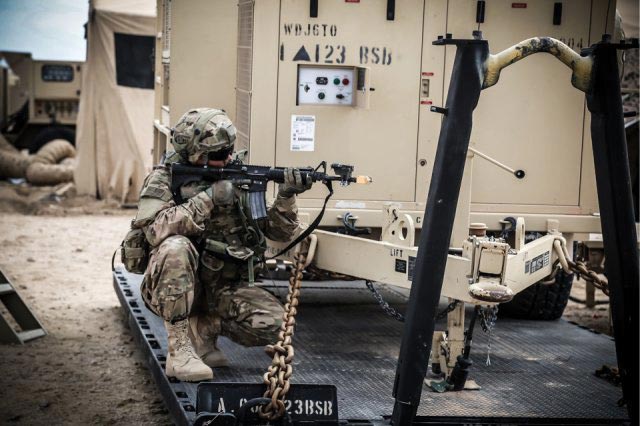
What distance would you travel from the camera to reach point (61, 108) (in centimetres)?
1973

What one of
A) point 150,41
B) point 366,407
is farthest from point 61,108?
point 366,407

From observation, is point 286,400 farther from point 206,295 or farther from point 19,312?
point 19,312

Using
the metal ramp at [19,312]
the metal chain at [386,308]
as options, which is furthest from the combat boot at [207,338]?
the metal ramp at [19,312]

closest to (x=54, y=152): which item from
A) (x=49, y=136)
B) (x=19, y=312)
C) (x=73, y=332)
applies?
(x=49, y=136)

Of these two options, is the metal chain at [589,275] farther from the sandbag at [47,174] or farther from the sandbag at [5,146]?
the sandbag at [5,146]

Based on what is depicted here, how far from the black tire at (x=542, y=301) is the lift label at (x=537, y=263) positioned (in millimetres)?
1731

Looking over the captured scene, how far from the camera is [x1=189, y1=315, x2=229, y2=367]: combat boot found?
20.6 ft

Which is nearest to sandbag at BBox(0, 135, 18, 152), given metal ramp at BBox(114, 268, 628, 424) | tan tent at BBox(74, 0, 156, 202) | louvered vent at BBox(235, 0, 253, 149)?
tan tent at BBox(74, 0, 156, 202)

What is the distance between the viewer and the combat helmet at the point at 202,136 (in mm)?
6148

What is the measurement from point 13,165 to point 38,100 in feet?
5.86

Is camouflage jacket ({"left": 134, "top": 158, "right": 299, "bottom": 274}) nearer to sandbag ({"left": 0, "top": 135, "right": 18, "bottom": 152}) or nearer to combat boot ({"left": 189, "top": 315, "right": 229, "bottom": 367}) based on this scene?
combat boot ({"left": 189, "top": 315, "right": 229, "bottom": 367})

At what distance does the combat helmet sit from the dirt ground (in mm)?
1513

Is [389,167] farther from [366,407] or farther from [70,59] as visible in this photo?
[70,59]

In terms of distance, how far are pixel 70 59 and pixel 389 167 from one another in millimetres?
13149
